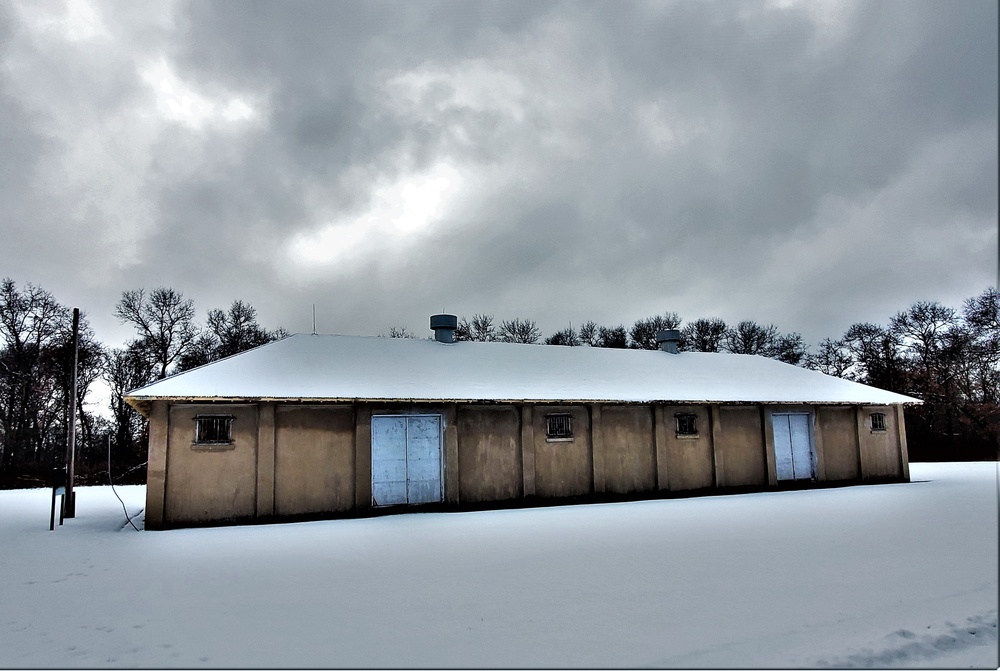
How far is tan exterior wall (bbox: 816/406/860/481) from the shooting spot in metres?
21.8

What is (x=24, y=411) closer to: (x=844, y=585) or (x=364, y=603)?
(x=364, y=603)

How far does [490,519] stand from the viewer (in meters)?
14.7

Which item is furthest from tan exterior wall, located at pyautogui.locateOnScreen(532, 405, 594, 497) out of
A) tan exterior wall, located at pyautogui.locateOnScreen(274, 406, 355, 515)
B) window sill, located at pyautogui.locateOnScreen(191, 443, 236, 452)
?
window sill, located at pyautogui.locateOnScreen(191, 443, 236, 452)

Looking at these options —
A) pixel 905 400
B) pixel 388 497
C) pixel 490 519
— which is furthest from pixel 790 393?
pixel 388 497

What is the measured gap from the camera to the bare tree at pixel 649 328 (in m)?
50.4

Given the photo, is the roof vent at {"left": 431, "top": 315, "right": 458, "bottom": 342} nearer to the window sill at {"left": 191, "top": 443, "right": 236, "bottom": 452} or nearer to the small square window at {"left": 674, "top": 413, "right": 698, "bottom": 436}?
the small square window at {"left": 674, "top": 413, "right": 698, "bottom": 436}

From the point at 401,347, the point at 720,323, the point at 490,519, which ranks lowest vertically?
the point at 490,519

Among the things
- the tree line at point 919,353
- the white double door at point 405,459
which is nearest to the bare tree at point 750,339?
the tree line at point 919,353

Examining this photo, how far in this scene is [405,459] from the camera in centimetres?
1653

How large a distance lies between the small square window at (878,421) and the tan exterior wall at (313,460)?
707 inches

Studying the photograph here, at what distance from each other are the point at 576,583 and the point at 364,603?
2.49 m

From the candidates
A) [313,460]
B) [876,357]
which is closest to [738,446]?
[313,460]

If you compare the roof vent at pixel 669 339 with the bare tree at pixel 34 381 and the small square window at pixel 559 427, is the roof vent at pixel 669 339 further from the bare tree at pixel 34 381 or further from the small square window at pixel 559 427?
the bare tree at pixel 34 381

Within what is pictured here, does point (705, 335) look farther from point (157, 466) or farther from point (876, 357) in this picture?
point (157, 466)
